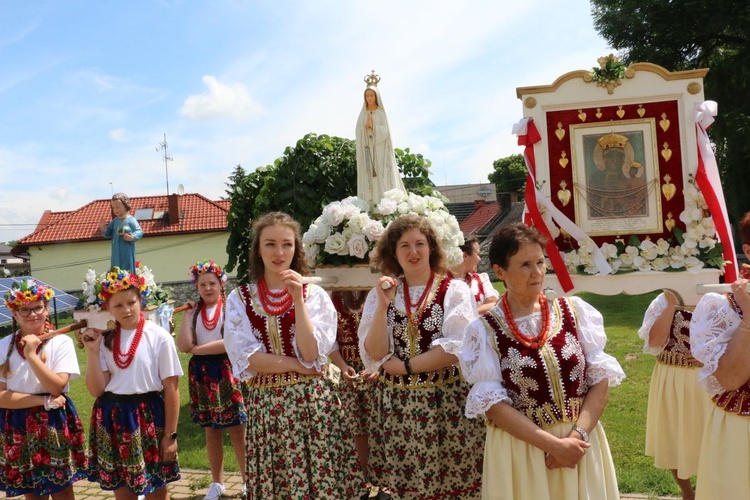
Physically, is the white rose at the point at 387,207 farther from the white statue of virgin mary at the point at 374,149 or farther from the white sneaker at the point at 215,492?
the white sneaker at the point at 215,492

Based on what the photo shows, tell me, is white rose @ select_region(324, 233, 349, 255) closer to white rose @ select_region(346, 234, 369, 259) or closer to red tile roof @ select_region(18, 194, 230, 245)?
white rose @ select_region(346, 234, 369, 259)

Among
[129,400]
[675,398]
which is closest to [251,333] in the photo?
[129,400]

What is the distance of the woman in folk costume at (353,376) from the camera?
12.2ft

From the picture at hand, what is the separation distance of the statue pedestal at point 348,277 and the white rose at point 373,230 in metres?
0.23

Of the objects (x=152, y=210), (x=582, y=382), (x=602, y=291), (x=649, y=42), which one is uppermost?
(x=649, y=42)

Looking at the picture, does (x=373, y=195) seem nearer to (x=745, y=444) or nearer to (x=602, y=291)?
(x=602, y=291)

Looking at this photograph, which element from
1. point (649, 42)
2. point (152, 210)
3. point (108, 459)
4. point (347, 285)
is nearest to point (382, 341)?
point (347, 285)

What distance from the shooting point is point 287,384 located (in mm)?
3486

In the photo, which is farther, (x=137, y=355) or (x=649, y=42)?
(x=649, y=42)

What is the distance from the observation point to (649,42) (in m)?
18.9

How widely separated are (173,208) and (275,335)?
2889 cm

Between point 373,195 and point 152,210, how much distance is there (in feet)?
94.8

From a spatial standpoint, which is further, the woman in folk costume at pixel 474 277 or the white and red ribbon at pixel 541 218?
the woman in folk costume at pixel 474 277

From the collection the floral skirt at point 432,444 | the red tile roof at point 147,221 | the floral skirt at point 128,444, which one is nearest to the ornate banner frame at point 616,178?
the floral skirt at point 432,444
